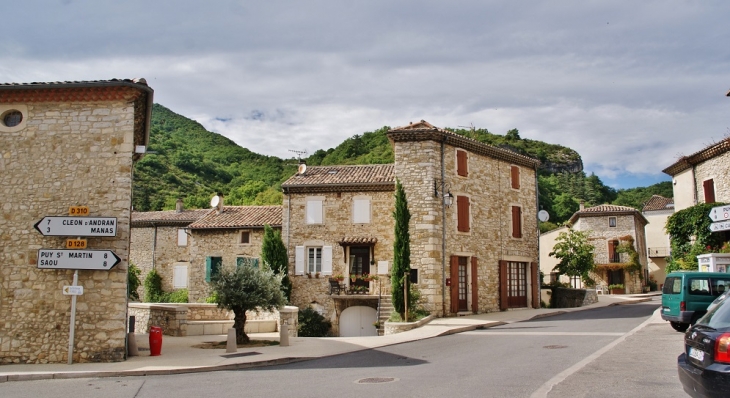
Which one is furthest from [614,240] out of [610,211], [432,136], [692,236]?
[432,136]

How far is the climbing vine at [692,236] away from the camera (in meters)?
25.1

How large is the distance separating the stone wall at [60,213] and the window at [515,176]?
19.9m

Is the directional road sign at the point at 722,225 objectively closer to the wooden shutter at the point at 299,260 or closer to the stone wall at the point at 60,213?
the stone wall at the point at 60,213

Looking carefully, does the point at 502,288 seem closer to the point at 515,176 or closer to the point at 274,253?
the point at 515,176

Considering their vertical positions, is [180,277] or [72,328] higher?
[180,277]

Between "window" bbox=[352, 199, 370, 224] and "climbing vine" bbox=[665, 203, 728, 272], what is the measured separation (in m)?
13.6

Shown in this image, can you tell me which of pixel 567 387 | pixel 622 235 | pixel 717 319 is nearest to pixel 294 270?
pixel 567 387

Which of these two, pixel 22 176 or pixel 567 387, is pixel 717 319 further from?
pixel 22 176

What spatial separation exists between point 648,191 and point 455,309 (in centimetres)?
7064

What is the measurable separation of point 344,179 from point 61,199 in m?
16.3

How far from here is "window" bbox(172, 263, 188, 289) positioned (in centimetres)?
3766

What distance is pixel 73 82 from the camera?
44.3 ft

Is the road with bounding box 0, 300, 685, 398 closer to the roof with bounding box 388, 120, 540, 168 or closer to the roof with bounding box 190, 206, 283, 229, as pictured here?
the roof with bounding box 388, 120, 540, 168

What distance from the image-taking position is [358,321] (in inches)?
1078
